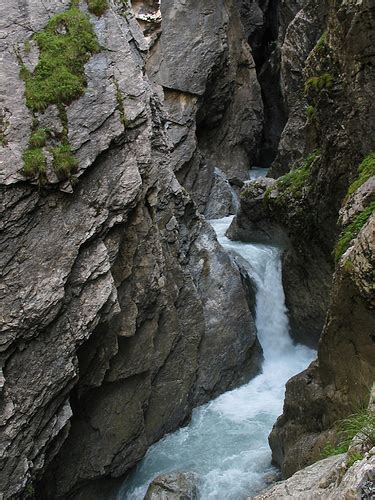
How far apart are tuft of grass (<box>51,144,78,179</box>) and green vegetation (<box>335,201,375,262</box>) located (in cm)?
442

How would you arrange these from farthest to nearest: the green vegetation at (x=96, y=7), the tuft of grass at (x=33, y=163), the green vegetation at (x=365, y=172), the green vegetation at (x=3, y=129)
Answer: the green vegetation at (x=96, y=7)
the green vegetation at (x=365, y=172)
the green vegetation at (x=3, y=129)
the tuft of grass at (x=33, y=163)

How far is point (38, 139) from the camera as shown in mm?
8164

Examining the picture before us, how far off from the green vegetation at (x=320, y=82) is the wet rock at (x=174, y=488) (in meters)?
8.45

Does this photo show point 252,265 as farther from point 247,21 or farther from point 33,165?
point 247,21

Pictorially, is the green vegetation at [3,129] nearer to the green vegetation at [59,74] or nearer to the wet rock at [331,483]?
the green vegetation at [59,74]

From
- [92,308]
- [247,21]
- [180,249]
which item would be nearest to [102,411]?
[92,308]

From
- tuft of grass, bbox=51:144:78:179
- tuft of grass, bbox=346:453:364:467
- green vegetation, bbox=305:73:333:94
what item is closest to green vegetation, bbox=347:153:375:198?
green vegetation, bbox=305:73:333:94

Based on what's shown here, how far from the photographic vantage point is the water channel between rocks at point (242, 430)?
998 cm

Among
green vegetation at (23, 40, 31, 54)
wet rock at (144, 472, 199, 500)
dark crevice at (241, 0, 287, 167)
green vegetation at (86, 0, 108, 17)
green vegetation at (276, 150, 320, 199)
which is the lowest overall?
wet rock at (144, 472, 199, 500)

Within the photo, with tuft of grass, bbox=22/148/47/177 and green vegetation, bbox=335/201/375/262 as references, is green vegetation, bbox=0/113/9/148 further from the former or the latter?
green vegetation, bbox=335/201/375/262

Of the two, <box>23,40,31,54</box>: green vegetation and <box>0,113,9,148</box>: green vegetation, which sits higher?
<box>23,40,31,54</box>: green vegetation

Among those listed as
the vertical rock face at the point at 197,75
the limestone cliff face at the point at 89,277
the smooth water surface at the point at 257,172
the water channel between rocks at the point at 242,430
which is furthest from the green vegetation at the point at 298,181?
the smooth water surface at the point at 257,172

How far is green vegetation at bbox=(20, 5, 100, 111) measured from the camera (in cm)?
866

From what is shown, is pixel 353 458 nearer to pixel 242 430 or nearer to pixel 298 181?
pixel 242 430
